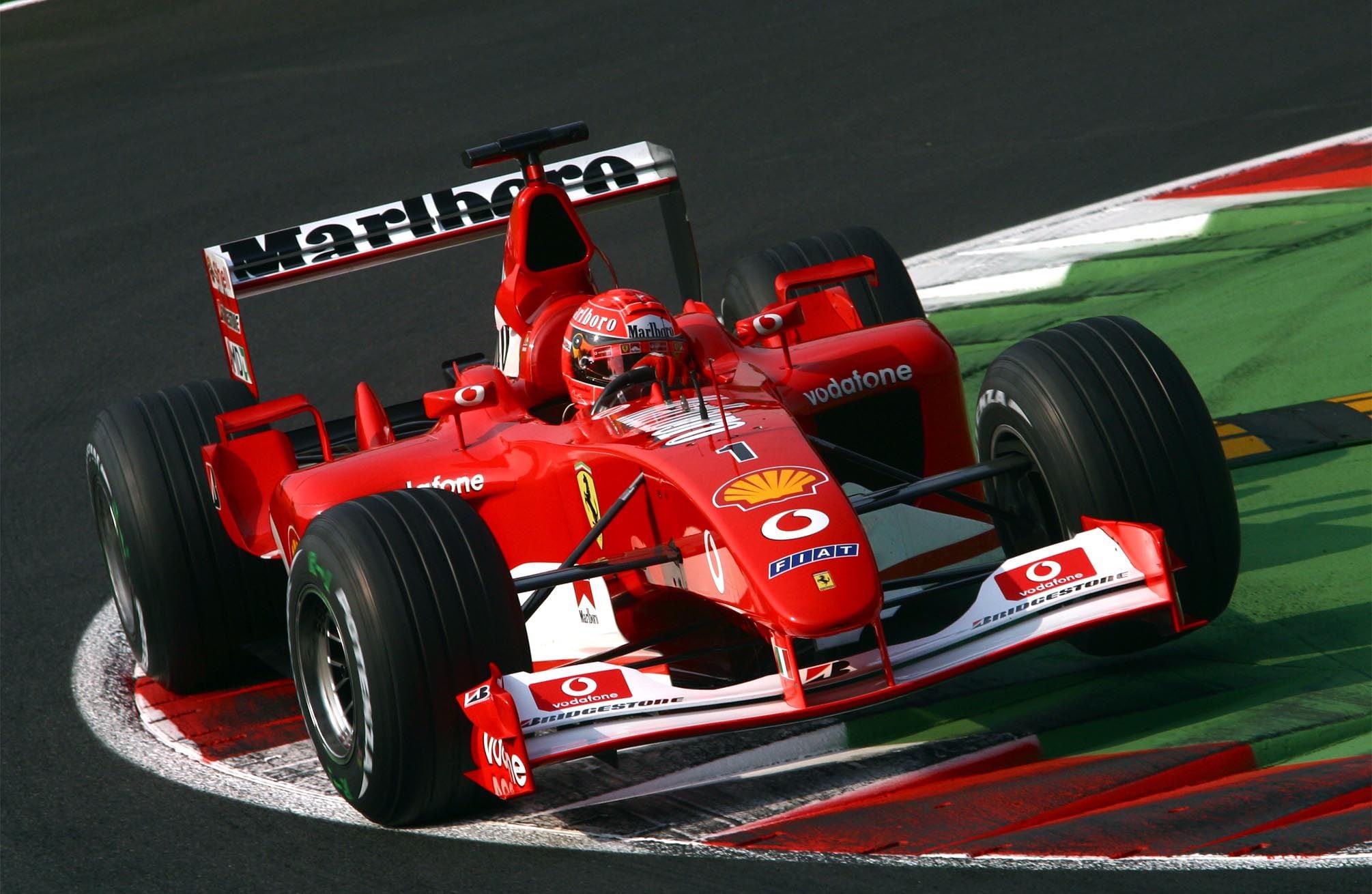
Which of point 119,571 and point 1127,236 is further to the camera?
point 1127,236

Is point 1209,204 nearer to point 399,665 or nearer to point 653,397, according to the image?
point 653,397

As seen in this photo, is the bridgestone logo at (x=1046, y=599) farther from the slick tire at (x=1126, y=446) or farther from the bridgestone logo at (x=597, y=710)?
the bridgestone logo at (x=597, y=710)

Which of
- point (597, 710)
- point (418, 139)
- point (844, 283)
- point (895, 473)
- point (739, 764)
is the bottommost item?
point (739, 764)

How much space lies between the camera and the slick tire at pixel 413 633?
4.77 metres

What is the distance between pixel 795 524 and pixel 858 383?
1357mm

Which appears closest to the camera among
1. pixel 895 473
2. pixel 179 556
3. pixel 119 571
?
pixel 895 473

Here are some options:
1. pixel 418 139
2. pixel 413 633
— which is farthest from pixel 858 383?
pixel 418 139

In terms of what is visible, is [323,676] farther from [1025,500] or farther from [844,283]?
Answer: [844,283]

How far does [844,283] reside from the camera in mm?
7559

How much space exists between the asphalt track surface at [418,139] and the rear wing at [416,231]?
1.64 m

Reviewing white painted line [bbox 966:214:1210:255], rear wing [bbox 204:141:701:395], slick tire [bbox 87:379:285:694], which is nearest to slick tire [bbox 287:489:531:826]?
slick tire [bbox 87:379:285:694]

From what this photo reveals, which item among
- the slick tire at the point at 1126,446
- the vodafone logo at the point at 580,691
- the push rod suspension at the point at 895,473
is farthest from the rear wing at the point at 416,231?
the vodafone logo at the point at 580,691

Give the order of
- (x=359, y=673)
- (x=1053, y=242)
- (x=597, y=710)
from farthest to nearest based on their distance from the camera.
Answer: (x=1053, y=242) → (x=359, y=673) → (x=597, y=710)

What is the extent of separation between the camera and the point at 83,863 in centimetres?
523
